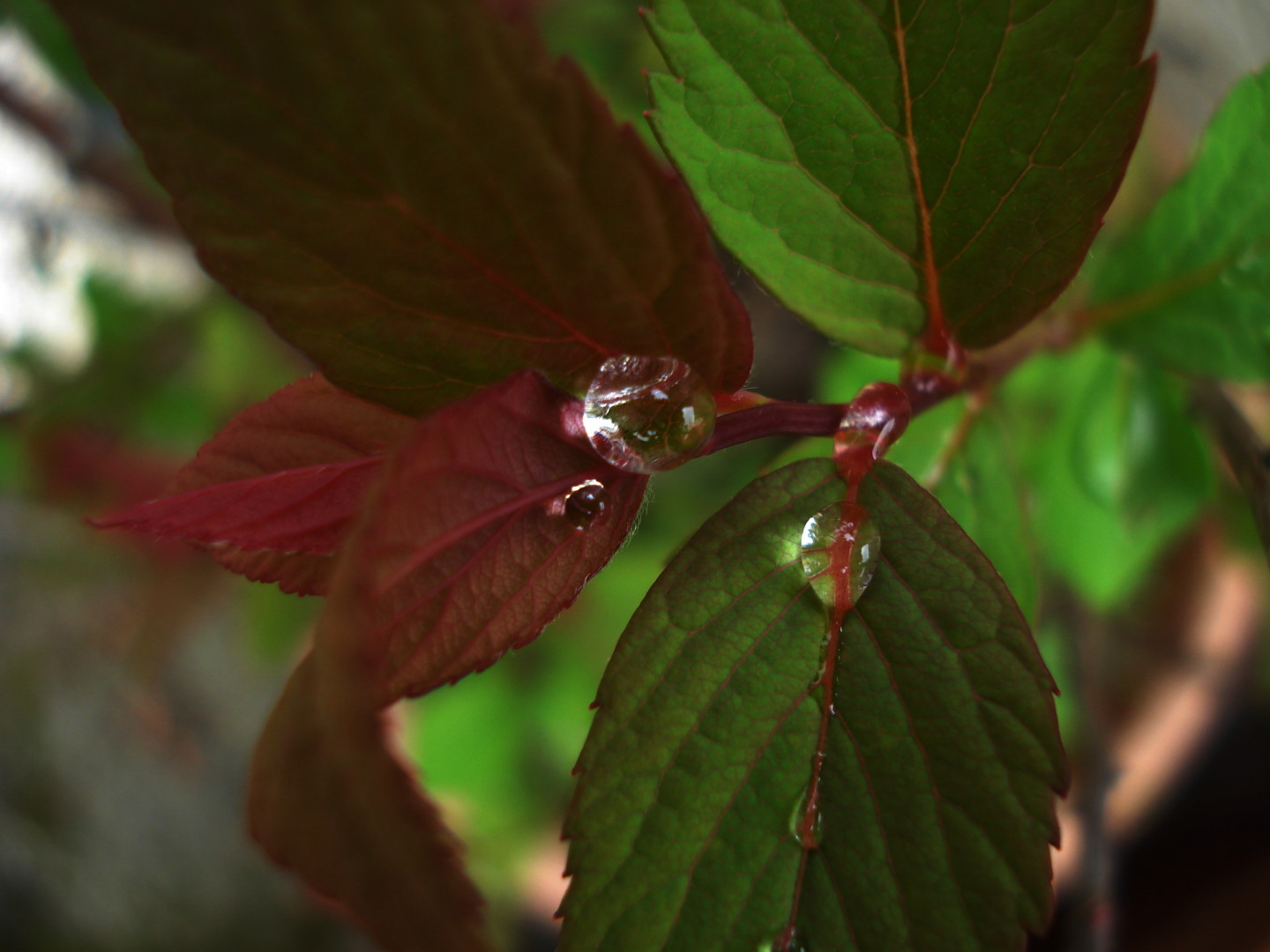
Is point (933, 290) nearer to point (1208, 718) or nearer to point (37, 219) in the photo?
point (1208, 718)

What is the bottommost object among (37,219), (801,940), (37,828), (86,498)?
(801,940)

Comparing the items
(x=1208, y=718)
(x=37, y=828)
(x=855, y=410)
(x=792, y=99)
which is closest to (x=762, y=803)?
(x=855, y=410)

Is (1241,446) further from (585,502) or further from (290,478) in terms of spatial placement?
(290,478)

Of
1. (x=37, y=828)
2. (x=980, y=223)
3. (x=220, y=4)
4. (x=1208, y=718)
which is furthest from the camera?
(x=37, y=828)

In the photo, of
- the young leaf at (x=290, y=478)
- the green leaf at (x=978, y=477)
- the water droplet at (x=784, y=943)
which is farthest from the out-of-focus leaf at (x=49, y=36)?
the water droplet at (x=784, y=943)

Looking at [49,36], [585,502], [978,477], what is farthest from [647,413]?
[49,36]

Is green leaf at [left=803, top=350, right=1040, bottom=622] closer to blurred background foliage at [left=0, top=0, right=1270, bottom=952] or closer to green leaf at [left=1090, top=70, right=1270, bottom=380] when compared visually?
green leaf at [left=1090, top=70, right=1270, bottom=380]

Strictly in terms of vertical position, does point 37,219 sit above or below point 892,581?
above
